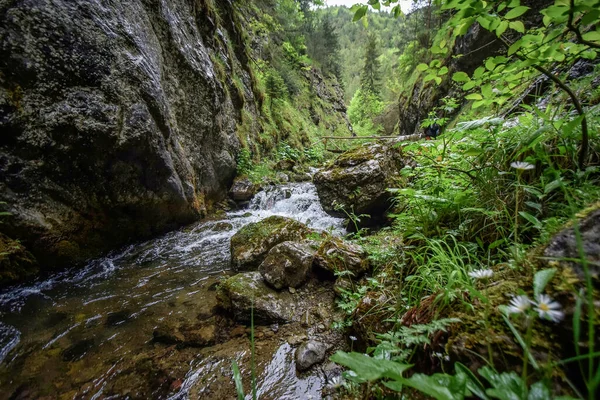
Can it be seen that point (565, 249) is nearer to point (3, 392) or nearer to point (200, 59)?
point (3, 392)

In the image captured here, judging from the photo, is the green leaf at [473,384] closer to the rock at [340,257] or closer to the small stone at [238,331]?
the rock at [340,257]

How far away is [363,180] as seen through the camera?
4441 millimetres

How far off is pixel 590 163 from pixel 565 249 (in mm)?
958

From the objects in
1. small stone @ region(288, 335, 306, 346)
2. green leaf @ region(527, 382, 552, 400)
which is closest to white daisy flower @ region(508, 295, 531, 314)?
green leaf @ region(527, 382, 552, 400)

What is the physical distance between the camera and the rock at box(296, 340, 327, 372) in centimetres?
185

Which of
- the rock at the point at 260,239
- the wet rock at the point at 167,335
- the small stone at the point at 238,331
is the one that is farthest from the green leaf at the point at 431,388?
the rock at the point at 260,239

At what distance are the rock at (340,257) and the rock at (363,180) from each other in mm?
1406

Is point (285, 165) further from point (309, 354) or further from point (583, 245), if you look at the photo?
point (583, 245)

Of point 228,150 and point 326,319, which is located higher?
point 228,150

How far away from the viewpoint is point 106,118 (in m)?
3.61

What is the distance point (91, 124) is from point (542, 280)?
16.2 feet

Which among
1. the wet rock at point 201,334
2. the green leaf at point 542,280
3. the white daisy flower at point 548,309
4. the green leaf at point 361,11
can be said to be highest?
the green leaf at point 361,11

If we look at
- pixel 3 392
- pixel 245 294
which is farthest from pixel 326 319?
pixel 3 392

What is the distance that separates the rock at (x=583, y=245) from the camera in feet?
2.28
